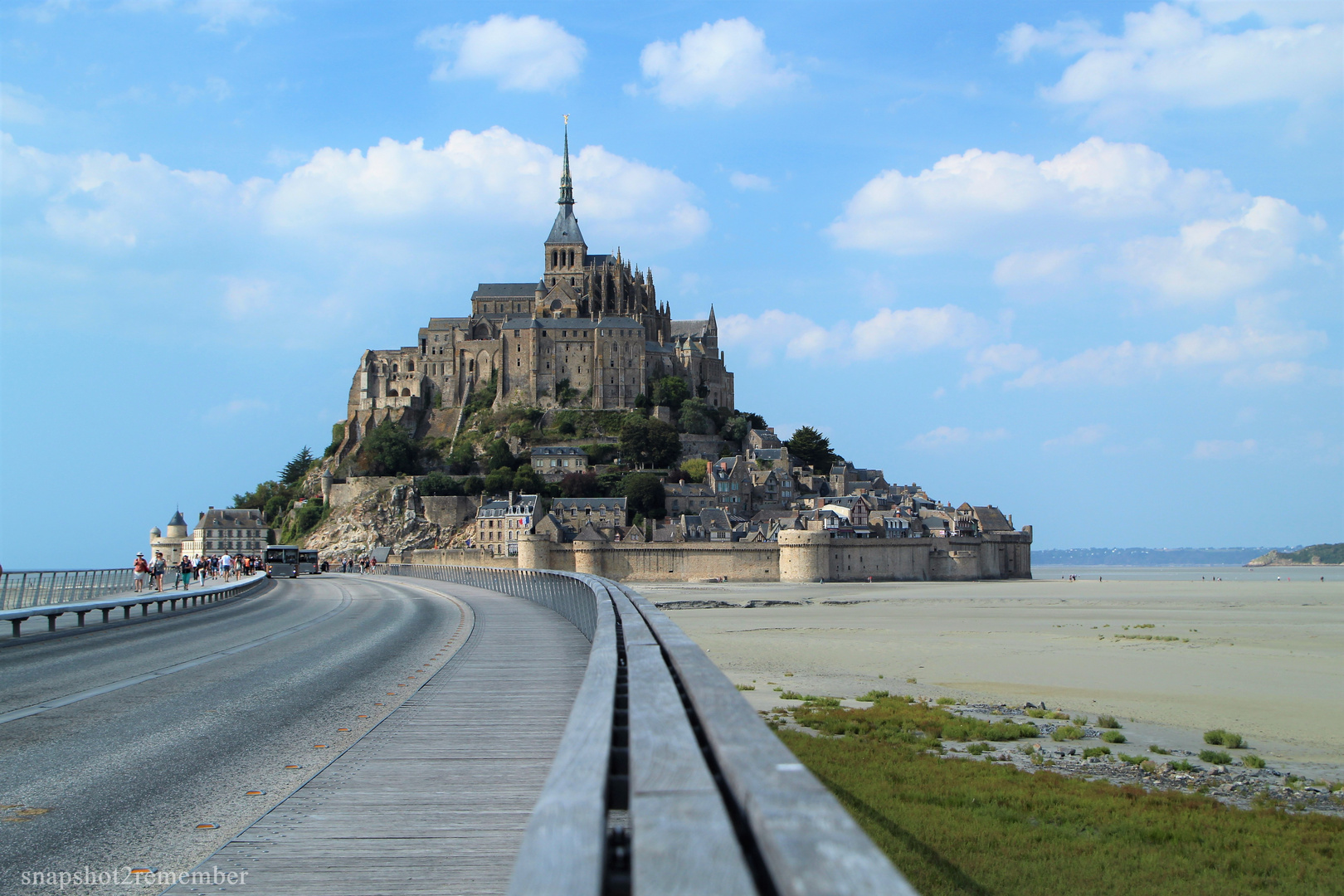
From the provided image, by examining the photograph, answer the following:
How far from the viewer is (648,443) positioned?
10194 cm

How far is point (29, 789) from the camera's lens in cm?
653

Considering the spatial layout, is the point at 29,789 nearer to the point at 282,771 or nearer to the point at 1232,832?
the point at 282,771

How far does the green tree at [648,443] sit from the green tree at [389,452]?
2282cm

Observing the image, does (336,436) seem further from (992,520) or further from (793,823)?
(793,823)

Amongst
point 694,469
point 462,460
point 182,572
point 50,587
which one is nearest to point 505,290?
point 462,460

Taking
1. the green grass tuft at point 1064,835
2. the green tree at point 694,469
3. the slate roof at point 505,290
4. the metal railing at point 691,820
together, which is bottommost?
the green grass tuft at point 1064,835

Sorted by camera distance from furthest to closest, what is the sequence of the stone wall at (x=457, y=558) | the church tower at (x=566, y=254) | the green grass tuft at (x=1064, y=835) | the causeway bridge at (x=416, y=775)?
the church tower at (x=566, y=254) < the stone wall at (x=457, y=558) < the green grass tuft at (x=1064, y=835) < the causeway bridge at (x=416, y=775)

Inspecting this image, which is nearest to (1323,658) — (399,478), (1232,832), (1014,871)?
(1232,832)

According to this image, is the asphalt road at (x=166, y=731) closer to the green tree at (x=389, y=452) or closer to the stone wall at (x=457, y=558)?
the stone wall at (x=457, y=558)

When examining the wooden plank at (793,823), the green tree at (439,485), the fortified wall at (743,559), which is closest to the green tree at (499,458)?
the green tree at (439,485)

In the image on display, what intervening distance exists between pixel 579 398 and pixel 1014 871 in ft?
345

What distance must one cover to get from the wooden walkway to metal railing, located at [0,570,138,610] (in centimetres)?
1674

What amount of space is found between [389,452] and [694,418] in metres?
30.9

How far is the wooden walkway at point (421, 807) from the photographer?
188 inches
